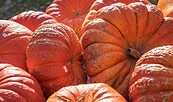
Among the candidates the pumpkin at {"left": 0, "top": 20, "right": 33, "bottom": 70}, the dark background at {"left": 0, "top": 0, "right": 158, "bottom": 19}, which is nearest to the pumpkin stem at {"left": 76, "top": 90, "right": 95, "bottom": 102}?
the pumpkin at {"left": 0, "top": 20, "right": 33, "bottom": 70}

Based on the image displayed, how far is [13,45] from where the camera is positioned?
264 centimetres

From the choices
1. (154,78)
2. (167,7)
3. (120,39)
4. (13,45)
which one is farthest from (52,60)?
(167,7)

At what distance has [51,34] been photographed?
2492mm

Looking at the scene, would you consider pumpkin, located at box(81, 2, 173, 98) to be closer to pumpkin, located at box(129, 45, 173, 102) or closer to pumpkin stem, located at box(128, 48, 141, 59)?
pumpkin stem, located at box(128, 48, 141, 59)

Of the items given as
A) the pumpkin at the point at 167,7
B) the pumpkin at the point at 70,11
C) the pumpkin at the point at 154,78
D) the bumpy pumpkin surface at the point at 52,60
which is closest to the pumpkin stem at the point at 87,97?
the pumpkin at the point at 154,78

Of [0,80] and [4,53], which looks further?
→ [4,53]

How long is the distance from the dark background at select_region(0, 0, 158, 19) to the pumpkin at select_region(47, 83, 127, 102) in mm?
5514

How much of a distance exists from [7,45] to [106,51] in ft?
2.34

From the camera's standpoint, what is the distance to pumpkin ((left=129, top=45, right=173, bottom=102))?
2.06 metres

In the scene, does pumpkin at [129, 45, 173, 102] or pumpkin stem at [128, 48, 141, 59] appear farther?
pumpkin stem at [128, 48, 141, 59]

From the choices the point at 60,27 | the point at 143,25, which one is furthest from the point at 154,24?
the point at 60,27

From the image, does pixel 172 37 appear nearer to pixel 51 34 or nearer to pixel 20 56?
pixel 51 34

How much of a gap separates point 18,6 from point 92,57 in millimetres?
5686

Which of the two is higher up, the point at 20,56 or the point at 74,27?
the point at 20,56
